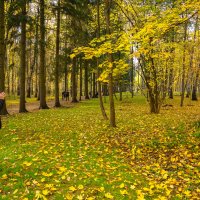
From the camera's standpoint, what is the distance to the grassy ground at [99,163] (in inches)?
221

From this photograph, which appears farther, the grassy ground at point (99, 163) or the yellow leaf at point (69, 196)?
the grassy ground at point (99, 163)

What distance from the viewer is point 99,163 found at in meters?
7.50

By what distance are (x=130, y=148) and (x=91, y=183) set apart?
3607 millimetres

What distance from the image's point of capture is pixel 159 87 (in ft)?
62.9

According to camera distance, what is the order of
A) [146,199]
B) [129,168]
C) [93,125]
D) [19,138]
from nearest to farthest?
[146,199], [129,168], [19,138], [93,125]

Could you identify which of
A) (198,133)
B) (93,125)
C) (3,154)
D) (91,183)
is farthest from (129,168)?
(93,125)

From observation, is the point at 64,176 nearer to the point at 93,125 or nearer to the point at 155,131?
the point at 155,131

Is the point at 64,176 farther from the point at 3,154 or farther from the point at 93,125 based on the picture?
the point at 93,125

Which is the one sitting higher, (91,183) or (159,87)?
(159,87)

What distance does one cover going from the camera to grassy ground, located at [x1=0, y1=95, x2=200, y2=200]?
18.4ft

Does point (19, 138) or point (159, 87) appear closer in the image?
point (19, 138)

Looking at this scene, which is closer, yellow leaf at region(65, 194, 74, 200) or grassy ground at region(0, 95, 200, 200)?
yellow leaf at region(65, 194, 74, 200)

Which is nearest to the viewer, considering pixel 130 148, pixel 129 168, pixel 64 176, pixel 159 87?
pixel 64 176

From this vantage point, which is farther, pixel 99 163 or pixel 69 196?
pixel 99 163
